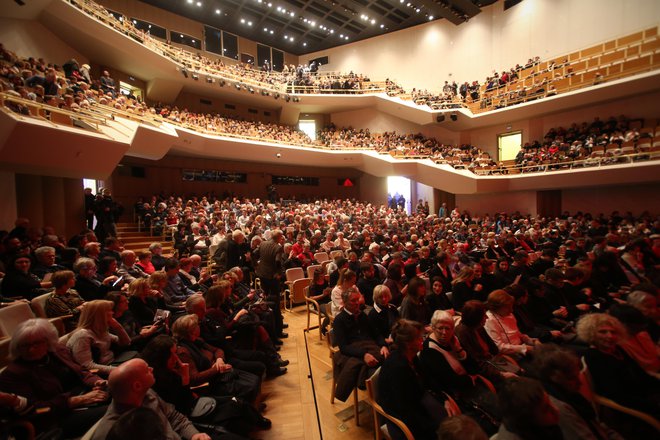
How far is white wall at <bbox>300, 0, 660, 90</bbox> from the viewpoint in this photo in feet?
43.3

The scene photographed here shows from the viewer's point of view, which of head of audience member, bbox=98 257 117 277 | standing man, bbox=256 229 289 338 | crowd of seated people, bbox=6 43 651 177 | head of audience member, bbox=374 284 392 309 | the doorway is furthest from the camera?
the doorway

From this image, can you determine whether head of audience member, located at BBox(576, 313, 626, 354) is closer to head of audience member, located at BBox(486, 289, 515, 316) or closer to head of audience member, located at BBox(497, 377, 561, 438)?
head of audience member, located at BBox(486, 289, 515, 316)

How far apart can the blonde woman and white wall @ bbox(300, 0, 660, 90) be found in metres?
19.0

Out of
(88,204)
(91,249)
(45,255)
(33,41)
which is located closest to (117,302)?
(45,255)

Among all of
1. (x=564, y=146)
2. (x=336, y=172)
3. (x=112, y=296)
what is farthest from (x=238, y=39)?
(x=112, y=296)

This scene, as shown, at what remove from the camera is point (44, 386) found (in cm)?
197

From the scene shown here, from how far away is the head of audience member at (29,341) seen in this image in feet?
6.29

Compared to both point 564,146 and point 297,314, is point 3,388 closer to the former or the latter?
point 297,314

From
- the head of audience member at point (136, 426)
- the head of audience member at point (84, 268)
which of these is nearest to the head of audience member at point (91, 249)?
the head of audience member at point (84, 268)

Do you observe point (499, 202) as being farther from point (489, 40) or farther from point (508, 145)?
point (489, 40)

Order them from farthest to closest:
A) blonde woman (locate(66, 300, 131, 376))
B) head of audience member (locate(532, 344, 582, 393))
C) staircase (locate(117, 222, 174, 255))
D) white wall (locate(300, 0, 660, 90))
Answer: white wall (locate(300, 0, 660, 90)) → staircase (locate(117, 222, 174, 255)) → blonde woman (locate(66, 300, 131, 376)) → head of audience member (locate(532, 344, 582, 393))

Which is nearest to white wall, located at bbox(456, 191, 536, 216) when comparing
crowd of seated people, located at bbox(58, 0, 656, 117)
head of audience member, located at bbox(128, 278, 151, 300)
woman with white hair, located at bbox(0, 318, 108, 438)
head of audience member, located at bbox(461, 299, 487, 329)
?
crowd of seated people, located at bbox(58, 0, 656, 117)

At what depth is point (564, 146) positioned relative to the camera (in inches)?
484

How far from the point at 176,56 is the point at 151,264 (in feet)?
39.8
